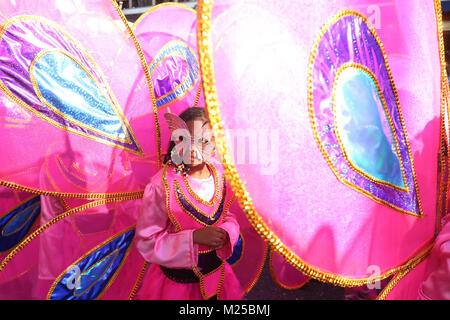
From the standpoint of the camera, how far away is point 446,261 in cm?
43

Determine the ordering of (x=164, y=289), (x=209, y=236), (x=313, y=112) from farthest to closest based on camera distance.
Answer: (x=164, y=289) → (x=209, y=236) → (x=313, y=112)

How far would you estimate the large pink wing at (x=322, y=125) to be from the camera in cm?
32

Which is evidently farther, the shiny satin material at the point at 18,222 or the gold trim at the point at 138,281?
the shiny satin material at the point at 18,222

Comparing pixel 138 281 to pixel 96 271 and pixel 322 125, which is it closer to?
pixel 96 271

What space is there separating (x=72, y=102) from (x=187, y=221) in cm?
43

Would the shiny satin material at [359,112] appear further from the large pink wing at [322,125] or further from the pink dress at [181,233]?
the pink dress at [181,233]

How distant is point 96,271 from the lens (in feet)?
3.02

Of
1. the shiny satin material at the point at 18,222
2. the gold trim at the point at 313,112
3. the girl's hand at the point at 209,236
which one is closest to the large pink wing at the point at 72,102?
the girl's hand at the point at 209,236

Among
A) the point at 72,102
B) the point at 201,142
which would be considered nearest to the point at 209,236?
the point at 201,142

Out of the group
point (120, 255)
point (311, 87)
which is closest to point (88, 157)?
point (120, 255)

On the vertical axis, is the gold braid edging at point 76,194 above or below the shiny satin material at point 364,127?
below

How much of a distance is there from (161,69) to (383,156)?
2.76ft

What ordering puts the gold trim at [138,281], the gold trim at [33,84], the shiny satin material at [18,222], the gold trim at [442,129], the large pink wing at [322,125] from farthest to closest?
the shiny satin material at [18,222]
the gold trim at [138,281]
the gold trim at [33,84]
the gold trim at [442,129]
the large pink wing at [322,125]

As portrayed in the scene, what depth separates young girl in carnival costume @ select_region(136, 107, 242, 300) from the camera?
2.72ft
